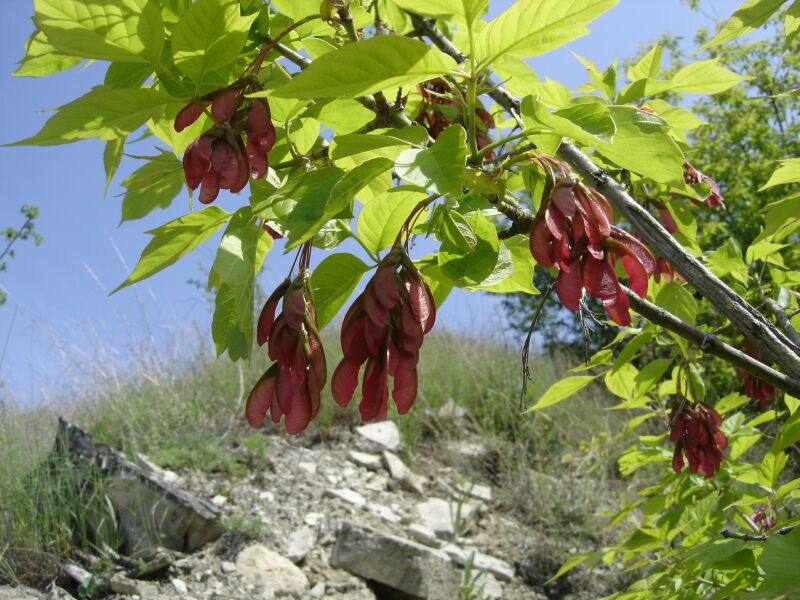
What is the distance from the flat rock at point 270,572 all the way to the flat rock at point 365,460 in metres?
1.38

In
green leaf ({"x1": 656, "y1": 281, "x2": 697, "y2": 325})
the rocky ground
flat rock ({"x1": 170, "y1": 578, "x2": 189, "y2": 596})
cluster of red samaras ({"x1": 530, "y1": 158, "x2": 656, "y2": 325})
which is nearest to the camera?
cluster of red samaras ({"x1": 530, "y1": 158, "x2": 656, "y2": 325})

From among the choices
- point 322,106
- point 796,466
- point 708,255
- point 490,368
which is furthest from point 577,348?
point 322,106

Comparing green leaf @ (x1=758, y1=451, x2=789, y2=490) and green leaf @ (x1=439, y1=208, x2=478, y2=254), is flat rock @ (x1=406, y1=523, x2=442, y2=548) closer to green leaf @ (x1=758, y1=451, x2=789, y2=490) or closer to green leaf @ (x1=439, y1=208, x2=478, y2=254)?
green leaf @ (x1=758, y1=451, x2=789, y2=490)

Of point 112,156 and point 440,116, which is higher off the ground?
point 440,116

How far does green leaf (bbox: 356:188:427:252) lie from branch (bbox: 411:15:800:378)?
0.16 m

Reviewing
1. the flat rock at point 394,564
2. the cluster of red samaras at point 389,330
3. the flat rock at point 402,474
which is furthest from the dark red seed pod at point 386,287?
the flat rock at point 402,474

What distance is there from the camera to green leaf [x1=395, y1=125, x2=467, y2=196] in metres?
0.48

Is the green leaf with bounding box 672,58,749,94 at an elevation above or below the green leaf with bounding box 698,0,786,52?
above

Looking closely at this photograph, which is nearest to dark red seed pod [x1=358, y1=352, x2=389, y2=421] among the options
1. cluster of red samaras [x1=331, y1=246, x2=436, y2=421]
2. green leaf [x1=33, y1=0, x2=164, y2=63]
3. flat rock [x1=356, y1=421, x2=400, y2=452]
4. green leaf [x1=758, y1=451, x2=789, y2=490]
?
cluster of red samaras [x1=331, y1=246, x2=436, y2=421]

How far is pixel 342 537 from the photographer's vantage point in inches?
132

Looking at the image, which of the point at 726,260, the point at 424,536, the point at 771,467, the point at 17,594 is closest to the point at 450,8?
the point at 726,260

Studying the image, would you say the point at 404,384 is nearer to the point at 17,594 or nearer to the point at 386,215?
the point at 386,215

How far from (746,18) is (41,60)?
2.47 ft

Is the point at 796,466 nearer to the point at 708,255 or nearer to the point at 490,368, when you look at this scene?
the point at 708,255
